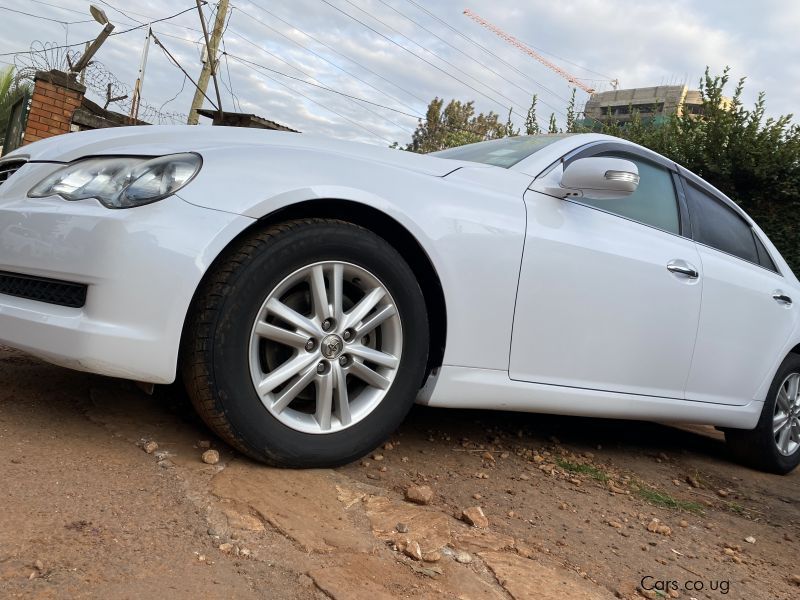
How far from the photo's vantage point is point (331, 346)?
2.19 m

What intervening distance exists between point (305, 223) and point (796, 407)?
3.57 meters

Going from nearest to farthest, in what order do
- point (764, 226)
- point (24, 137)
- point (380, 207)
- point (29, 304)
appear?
point (29, 304) → point (380, 207) → point (24, 137) → point (764, 226)

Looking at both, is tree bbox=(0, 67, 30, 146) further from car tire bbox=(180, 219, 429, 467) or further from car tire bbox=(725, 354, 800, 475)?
car tire bbox=(725, 354, 800, 475)

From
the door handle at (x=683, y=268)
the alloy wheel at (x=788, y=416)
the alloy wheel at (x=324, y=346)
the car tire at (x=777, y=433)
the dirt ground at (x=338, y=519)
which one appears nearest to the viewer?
the dirt ground at (x=338, y=519)

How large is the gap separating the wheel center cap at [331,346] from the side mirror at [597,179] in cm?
111

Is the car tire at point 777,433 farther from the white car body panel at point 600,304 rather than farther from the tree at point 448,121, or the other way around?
the tree at point 448,121

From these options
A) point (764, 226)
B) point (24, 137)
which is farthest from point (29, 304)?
point (764, 226)

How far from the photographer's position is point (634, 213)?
3158 millimetres

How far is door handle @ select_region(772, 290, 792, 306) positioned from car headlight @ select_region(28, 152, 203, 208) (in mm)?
3283

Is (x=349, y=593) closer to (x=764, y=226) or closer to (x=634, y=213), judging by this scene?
(x=634, y=213)

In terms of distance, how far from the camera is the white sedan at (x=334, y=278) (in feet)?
6.46

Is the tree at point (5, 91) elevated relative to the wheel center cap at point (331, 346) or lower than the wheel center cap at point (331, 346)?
elevated

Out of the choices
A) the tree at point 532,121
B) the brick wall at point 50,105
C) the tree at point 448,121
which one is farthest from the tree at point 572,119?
the tree at point 448,121

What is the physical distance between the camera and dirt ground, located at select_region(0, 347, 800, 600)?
151 cm
